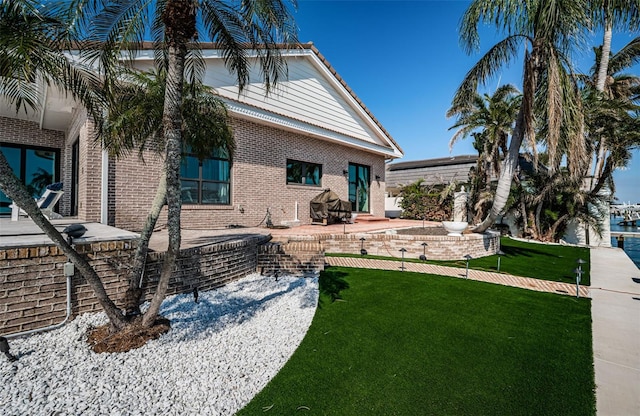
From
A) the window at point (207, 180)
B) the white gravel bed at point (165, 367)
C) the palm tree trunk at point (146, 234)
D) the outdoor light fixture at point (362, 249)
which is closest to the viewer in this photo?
the white gravel bed at point (165, 367)

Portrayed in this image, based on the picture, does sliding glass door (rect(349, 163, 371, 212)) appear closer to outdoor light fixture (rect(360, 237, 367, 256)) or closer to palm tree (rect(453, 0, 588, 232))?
outdoor light fixture (rect(360, 237, 367, 256))

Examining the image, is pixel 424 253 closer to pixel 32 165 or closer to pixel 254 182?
pixel 254 182

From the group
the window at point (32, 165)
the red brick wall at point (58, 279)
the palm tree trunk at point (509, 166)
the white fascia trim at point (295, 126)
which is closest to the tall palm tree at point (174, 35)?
the red brick wall at point (58, 279)

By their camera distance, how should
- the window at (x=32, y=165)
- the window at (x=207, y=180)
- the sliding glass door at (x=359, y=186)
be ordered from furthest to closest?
the sliding glass door at (x=359, y=186) < the window at (x=32, y=165) < the window at (x=207, y=180)

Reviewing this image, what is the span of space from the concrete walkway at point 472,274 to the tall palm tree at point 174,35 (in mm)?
5192

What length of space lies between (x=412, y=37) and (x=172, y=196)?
13.6 metres

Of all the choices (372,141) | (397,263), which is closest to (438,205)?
(372,141)

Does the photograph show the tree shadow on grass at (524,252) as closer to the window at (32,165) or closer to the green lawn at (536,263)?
the green lawn at (536,263)

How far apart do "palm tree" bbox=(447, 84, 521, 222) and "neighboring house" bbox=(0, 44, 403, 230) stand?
552 cm

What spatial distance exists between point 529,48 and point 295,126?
832 centimetres

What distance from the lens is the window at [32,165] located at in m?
11.3

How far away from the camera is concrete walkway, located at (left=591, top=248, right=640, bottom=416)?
114 inches

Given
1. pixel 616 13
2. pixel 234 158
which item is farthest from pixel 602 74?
pixel 234 158

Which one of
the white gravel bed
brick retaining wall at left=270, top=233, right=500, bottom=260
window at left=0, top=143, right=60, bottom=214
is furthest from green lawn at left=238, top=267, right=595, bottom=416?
window at left=0, top=143, right=60, bottom=214
